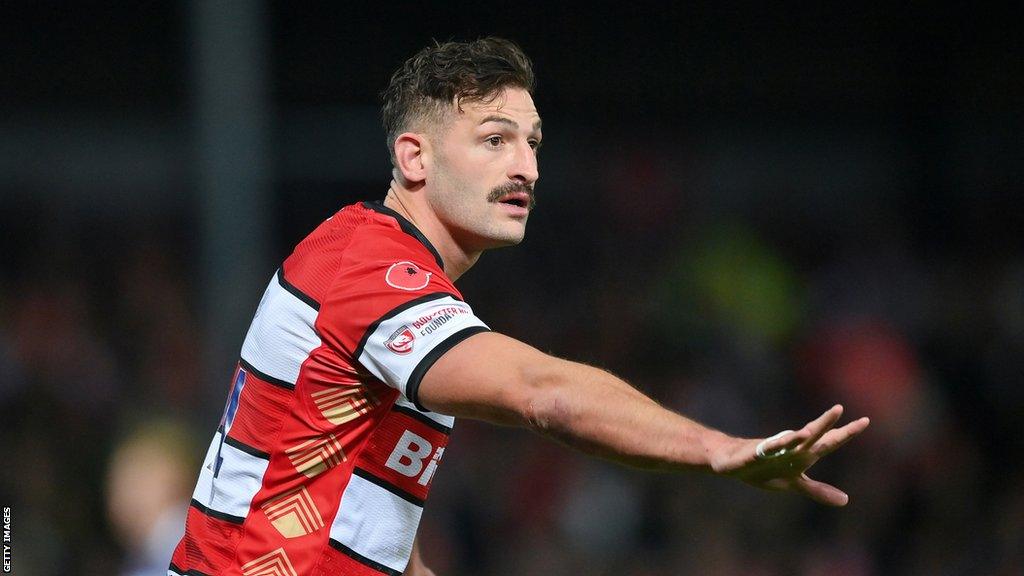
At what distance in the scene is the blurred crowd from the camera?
268 inches

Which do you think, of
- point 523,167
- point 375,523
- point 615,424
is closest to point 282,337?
point 375,523

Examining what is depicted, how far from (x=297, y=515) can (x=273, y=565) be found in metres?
0.13

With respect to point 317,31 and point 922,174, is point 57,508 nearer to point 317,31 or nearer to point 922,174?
point 317,31

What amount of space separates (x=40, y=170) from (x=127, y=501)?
11.1 feet

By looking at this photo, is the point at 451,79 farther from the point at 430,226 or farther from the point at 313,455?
the point at 313,455

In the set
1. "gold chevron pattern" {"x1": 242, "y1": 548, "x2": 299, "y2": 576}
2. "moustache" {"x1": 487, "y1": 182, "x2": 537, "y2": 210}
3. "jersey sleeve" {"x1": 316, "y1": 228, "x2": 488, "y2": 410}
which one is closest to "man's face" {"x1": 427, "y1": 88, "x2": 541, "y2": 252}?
"moustache" {"x1": 487, "y1": 182, "x2": 537, "y2": 210}

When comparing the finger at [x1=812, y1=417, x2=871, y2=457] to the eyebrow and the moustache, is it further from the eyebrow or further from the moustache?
the eyebrow

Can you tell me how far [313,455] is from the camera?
3.00 meters

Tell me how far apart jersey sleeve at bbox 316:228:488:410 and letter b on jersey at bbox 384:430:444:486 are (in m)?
0.29

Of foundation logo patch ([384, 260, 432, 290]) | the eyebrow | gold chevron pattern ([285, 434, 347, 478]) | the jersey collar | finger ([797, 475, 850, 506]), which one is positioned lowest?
gold chevron pattern ([285, 434, 347, 478])

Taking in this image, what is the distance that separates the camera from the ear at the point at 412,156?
347cm

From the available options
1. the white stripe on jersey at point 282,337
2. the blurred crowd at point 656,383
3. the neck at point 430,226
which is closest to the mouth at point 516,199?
the neck at point 430,226

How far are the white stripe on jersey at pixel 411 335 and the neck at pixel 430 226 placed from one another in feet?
2.02

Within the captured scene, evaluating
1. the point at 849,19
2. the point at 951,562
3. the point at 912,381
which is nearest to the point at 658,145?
the point at 849,19
